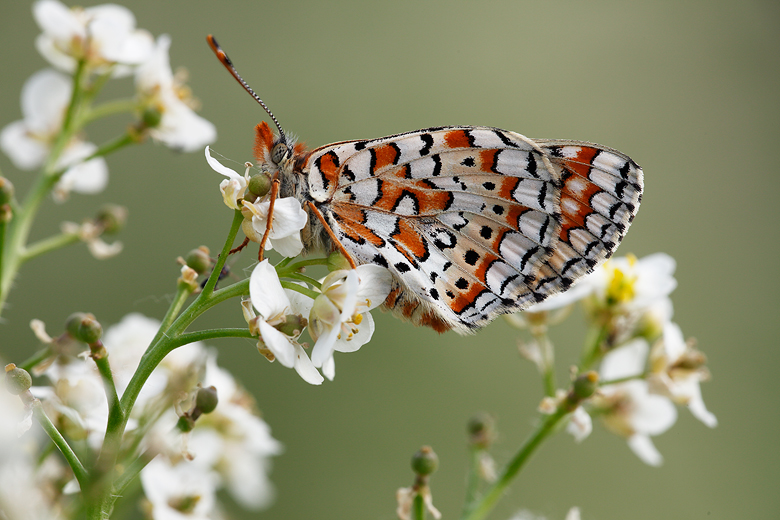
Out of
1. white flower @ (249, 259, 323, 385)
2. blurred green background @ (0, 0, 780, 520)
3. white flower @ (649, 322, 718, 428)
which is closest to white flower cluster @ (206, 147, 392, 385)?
white flower @ (249, 259, 323, 385)

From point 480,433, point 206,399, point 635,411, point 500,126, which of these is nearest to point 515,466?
point 480,433

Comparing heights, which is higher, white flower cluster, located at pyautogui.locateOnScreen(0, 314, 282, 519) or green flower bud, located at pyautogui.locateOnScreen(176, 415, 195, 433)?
green flower bud, located at pyautogui.locateOnScreen(176, 415, 195, 433)

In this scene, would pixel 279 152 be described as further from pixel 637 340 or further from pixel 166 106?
pixel 637 340

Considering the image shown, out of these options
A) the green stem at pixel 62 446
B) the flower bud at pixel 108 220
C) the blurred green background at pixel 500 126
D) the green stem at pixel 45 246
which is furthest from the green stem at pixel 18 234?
the blurred green background at pixel 500 126

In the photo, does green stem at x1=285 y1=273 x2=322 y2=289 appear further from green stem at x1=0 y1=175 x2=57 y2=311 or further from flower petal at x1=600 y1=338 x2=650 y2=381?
flower petal at x1=600 y1=338 x2=650 y2=381

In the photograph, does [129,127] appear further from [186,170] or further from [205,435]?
[186,170]

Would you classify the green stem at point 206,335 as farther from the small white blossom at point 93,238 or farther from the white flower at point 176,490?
the small white blossom at point 93,238
